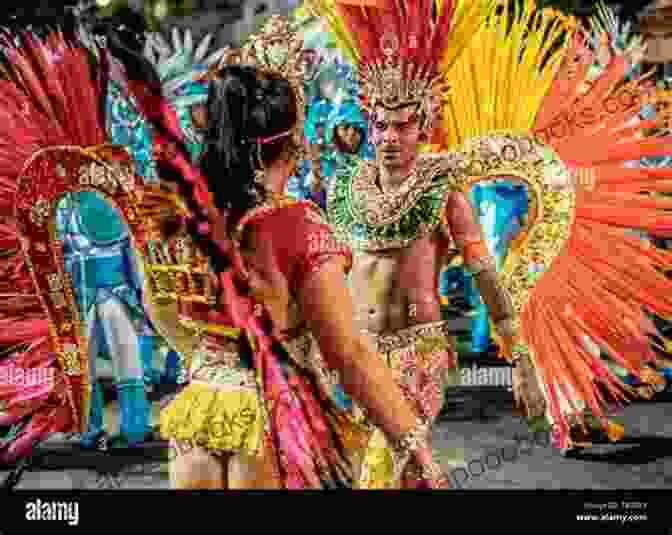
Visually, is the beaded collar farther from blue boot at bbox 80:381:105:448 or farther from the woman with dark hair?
blue boot at bbox 80:381:105:448

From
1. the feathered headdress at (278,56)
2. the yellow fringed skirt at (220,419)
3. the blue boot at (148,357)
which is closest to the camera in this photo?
the yellow fringed skirt at (220,419)

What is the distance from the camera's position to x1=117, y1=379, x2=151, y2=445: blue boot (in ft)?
10.0

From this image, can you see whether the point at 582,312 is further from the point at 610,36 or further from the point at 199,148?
the point at 199,148

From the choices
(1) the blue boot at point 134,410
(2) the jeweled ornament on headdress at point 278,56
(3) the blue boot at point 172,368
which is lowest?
(1) the blue boot at point 134,410

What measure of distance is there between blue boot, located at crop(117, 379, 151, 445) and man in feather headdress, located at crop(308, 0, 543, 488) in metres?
0.75

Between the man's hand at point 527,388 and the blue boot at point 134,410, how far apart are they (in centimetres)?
123

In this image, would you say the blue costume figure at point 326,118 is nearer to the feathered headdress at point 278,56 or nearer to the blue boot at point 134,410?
the feathered headdress at point 278,56

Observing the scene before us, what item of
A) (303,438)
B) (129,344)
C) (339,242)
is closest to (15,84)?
(129,344)

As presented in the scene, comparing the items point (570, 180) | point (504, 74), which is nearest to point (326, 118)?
point (504, 74)

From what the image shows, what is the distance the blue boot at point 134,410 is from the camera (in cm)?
306

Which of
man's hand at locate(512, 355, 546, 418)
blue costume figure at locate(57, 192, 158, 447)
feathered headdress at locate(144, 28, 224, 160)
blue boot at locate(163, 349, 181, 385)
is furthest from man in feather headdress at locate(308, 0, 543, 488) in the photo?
blue costume figure at locate(57, 192, 158, 447)

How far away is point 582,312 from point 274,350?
1.06 metres

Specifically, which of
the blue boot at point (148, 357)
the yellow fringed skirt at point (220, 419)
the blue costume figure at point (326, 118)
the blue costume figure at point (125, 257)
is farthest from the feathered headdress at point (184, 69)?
the yellow fringed skirt at point (220, 419)

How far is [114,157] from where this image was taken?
9.80 ft
